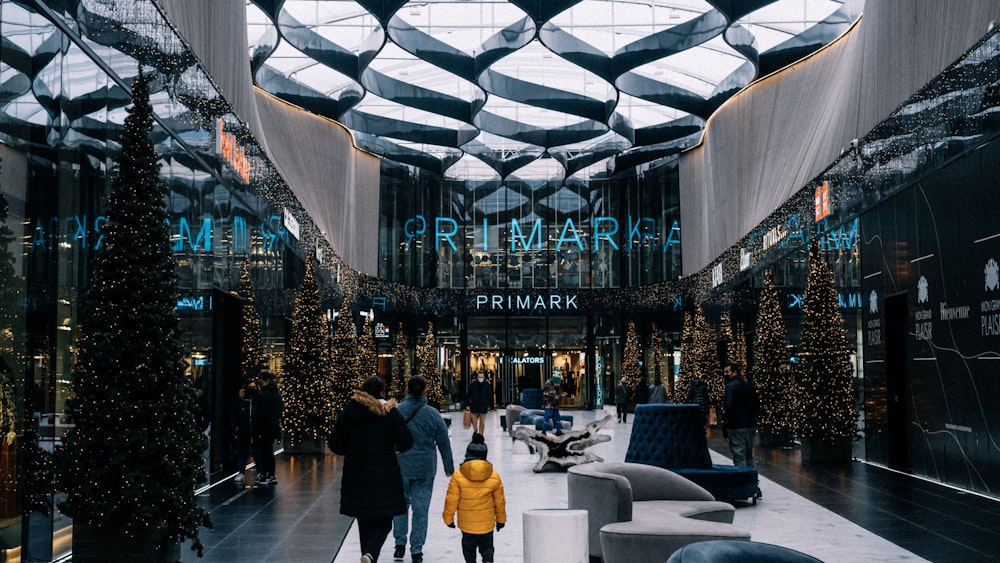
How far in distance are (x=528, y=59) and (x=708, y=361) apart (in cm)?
889

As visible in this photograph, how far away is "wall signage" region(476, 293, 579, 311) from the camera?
4006cm

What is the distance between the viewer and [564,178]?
3866 centimetres

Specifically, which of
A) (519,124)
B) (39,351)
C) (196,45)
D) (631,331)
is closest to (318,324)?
(196,45)

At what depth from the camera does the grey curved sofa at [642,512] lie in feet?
20.8

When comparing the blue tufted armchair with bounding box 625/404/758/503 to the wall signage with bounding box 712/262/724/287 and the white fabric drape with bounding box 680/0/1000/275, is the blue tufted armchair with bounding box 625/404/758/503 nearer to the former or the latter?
the white fabric drape with bounding box 680/0/1000/275

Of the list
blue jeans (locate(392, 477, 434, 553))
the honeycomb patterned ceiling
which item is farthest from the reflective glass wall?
the honeycomb patterned ceiling

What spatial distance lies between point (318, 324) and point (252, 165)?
3100mm

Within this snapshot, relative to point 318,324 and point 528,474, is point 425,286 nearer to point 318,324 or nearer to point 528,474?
point 318,324

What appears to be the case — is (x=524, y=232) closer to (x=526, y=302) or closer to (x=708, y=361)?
(x=526, y=302)

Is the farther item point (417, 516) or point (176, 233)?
point (176, 233)

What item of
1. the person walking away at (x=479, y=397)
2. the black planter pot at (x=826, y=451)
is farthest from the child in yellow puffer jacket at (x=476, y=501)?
the person walking away at (x=479, y=397)

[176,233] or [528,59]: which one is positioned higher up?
→ [528,59]

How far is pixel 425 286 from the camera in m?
39.9

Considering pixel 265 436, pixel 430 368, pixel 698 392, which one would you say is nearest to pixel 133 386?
pixel 265 436
